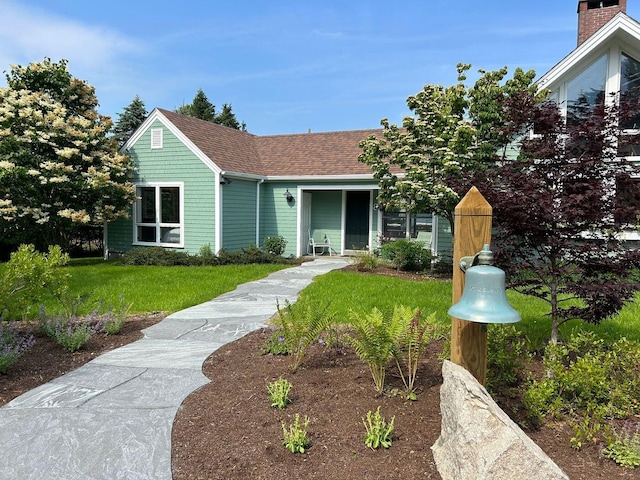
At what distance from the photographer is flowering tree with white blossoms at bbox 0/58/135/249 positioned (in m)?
11.7

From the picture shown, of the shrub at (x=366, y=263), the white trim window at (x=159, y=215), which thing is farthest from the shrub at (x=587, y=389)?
the white trim window at (x=159, y=215)

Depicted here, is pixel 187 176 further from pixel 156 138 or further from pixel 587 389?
pixel 587 389

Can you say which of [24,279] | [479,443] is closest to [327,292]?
[24,279]

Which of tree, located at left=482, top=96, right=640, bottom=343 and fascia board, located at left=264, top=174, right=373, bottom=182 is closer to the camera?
tree, located at left=482, top=96, right=640, bottom=343

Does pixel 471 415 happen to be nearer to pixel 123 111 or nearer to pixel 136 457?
pixel 136 457

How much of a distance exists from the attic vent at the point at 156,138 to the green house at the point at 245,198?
31 millimetres

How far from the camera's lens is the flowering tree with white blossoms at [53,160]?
460 inches

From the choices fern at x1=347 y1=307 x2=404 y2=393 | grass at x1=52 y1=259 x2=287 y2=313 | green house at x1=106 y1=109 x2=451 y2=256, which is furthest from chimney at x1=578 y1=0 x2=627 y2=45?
fern at x1=347 y1=307 x2=404 y2=393

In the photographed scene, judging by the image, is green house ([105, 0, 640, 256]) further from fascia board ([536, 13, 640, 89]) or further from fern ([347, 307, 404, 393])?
fern ([347, 307, 404, 393])

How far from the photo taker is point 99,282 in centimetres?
908

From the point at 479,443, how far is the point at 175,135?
13.0 metres

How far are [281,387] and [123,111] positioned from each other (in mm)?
24722

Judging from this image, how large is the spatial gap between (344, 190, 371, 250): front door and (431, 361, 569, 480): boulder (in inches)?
482

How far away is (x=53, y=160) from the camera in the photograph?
40.3 feet
